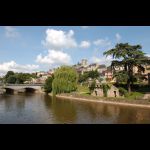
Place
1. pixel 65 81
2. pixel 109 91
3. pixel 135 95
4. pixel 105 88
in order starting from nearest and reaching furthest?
pixel 135 95 < pixel 109 91 < pixel 105 88 < pixel 65 81

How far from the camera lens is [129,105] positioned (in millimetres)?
30078

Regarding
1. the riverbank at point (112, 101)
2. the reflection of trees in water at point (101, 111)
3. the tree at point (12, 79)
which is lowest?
the reflection of trees in water at point (101, 111)

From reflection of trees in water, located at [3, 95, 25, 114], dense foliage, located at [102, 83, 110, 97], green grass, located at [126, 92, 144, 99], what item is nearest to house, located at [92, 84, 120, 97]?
dense foliage, located at [102, 83, 110, 97]

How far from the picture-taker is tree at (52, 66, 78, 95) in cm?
4228

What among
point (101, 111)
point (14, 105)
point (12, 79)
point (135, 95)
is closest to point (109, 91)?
point (135, 95)

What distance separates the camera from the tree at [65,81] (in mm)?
42281

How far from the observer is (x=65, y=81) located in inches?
1660

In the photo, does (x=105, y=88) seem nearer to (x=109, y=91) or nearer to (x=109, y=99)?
(x=109, y=91)

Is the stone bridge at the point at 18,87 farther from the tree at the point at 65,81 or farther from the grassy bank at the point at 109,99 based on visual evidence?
the grassy bank at the point at 109,99

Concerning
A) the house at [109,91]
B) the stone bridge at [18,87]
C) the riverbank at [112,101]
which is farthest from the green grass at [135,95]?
the stone bridge at [18,87]
